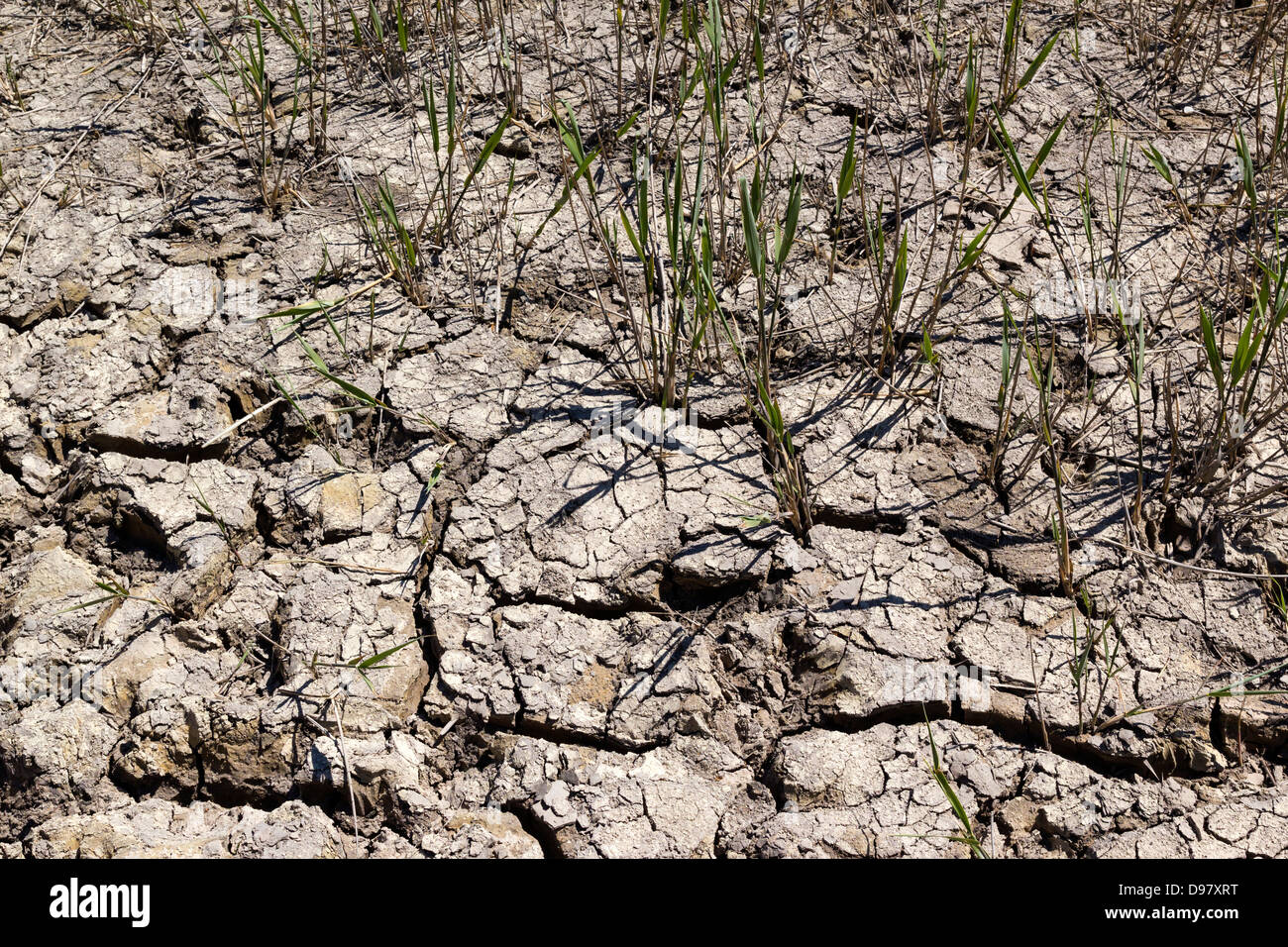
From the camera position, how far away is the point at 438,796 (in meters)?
1.76

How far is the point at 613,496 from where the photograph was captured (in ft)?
6.93

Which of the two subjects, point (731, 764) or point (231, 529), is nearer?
point (731, 764)

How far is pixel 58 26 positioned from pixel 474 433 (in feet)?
7.51

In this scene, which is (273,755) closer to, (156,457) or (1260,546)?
(156,457)

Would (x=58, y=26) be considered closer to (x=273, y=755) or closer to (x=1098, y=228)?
(x=273, y=755)

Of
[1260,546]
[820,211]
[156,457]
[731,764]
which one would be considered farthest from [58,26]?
[1260,546]

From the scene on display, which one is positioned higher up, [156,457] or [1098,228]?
[1098,228]

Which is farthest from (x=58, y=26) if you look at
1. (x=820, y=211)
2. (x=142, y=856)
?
(x=142, y=856)

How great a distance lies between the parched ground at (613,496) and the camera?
1.75 m

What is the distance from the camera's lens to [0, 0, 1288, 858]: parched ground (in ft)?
5.74

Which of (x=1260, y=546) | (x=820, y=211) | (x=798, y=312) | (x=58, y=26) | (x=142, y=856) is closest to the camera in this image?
(x=142, y=856)
